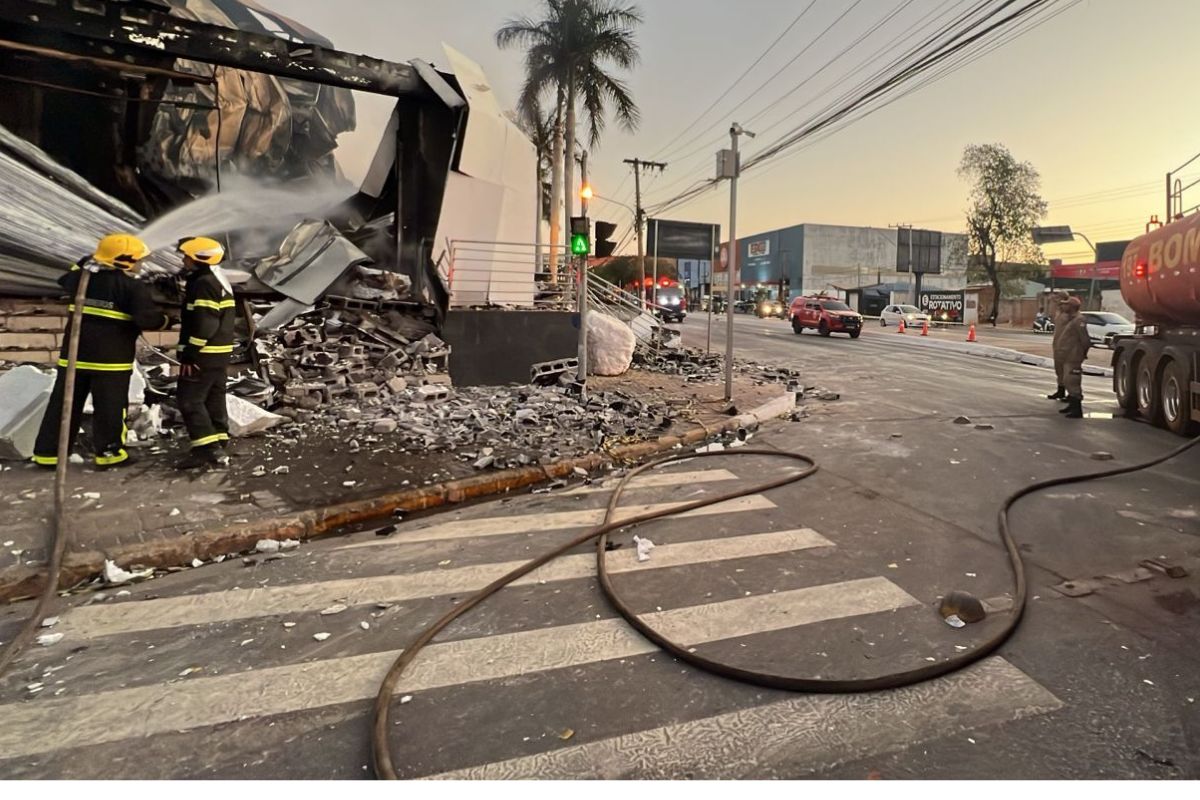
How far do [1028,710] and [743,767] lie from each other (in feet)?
4.32

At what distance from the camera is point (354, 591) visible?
4.05 metres

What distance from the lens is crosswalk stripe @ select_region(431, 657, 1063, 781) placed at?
243 cm

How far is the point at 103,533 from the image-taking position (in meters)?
4.65

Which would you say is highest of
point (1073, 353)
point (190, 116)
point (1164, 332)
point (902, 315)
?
point (190, 116)

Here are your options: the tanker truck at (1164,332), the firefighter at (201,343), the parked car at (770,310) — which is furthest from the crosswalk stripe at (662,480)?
the parked car at (770,310)

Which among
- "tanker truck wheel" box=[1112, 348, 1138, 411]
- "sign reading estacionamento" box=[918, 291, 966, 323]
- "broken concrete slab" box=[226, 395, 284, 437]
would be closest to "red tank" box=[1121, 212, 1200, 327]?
"tanker truck wheel" box=[1112, 348, 1138, 411]

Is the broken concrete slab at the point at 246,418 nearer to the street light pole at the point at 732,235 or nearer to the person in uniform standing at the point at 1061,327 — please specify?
the street light pole at the point at 732,235

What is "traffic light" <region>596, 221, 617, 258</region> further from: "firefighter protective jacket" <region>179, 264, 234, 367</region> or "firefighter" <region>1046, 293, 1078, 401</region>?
"firefighter" <region>1046, 293, 1078, 401</region>

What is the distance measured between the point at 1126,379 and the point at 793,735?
34.1ft

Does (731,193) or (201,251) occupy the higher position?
(731,193)

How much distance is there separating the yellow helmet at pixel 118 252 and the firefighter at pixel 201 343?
38 centimetres

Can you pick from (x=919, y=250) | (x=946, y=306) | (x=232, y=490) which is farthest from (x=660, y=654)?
(x=919, y=250)

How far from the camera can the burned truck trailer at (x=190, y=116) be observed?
8.55 m

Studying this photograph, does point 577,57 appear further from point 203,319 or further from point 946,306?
point 946,306
